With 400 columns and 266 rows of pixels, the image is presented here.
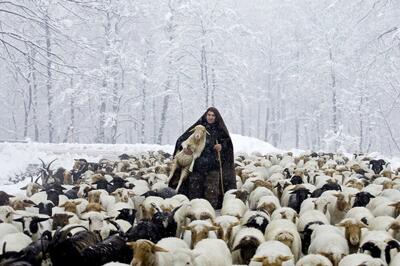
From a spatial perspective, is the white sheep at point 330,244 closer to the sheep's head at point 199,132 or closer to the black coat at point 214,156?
the sheep's head at point 199,132

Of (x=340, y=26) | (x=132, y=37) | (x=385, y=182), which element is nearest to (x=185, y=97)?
(x=132, y=37)

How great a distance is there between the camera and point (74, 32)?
1614 inches

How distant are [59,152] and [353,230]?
19.3m

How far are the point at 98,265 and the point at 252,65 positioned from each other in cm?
4810

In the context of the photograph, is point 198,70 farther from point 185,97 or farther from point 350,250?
point 350,250

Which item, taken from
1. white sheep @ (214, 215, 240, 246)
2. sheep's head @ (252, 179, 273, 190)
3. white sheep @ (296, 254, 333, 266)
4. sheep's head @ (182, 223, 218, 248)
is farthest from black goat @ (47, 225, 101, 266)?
sheep's head @ (252, 179, 273, 190)

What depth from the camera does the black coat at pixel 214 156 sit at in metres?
10.2

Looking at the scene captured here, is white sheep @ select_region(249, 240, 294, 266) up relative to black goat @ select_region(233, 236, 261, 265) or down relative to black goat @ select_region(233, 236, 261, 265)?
up

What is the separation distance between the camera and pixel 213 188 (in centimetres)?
1028

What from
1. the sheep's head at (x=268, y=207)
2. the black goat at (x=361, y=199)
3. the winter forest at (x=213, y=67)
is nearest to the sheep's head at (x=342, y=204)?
the black goat at (x=361, y=199)

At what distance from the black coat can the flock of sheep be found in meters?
0.50

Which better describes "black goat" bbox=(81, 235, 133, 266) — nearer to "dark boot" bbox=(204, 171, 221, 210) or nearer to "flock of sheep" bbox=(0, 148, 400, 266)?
"flock of sheep" bbox=(0, 148, 400, 266)

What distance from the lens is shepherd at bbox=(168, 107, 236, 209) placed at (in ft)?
33.4

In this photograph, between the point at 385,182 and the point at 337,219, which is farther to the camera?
the point at 385,182
